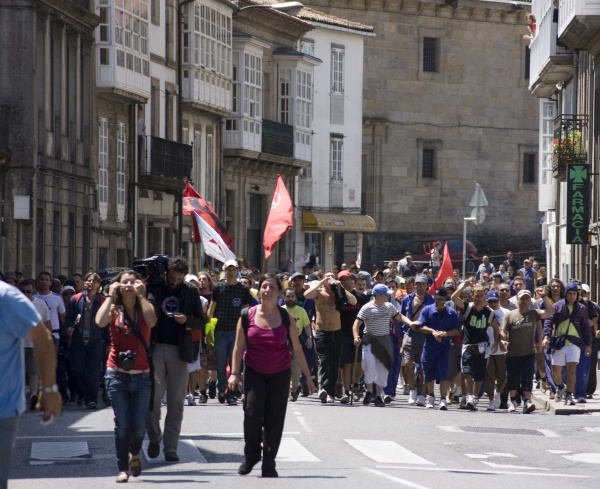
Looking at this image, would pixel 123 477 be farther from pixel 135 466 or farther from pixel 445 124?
pixel 445 124

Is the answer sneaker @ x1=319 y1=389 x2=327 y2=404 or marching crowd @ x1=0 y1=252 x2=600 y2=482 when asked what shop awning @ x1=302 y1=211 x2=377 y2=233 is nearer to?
marching crowd @ x1=0 y1=252 x2=600 y2=482

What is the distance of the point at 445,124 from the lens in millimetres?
69812

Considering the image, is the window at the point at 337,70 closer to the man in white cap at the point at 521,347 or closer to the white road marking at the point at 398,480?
the man in white cap at the point at 521,347

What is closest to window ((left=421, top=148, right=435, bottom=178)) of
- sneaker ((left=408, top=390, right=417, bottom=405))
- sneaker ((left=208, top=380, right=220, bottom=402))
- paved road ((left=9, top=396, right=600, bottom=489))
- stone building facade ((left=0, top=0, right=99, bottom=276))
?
stone building facade ((left=0, top=0, right=99, bottom=276))

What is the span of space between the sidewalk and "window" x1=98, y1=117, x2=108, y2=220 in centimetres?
1953

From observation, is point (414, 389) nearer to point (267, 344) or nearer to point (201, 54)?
point (267, 344)

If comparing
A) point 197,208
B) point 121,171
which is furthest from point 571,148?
point 121,171

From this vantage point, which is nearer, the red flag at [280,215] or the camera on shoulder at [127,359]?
the camera on shoulder at [127,359]

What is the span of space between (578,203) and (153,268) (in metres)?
23.5

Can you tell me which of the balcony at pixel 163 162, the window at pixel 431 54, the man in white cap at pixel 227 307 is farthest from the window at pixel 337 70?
the man in white cap at pixel 227 307

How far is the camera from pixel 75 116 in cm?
4053

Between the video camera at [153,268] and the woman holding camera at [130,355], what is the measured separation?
111 cm

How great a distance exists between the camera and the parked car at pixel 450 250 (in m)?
59.0

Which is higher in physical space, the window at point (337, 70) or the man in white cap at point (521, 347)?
the window at point (337, 70)
